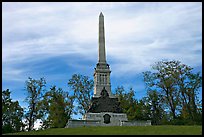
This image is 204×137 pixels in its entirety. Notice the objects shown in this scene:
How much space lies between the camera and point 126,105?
46.8 meters

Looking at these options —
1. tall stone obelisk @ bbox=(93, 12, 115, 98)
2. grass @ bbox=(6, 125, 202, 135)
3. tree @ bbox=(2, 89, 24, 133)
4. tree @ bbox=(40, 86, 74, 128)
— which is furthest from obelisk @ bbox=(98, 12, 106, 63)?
grass @ bbox=(6, 125, 202, 135)

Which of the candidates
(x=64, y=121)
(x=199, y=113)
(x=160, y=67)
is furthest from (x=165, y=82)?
(x=64, y=121)

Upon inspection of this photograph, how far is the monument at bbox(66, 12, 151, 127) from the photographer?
3806 centimetres

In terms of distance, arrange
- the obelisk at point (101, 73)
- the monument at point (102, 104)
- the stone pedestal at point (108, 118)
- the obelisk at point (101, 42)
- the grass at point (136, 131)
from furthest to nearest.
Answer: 1. the obelisk at point (101, 42)
2. the obelisk at point (101, 73)
3. the stone pedestal at point (108, 118)
4. the monument at point (102, 104)
5. the grass at point (136, 131)

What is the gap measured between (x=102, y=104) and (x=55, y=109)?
23.0ft

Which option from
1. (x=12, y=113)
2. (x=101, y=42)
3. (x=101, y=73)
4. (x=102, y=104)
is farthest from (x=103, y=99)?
(x=12, y=113)

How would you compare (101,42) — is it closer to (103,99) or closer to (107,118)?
(103,99)

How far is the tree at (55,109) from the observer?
42.8 meters

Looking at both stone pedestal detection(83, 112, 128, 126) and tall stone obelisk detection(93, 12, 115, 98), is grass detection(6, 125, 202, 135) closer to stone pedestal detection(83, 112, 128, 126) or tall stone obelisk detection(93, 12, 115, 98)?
stone pedestal detection(83, 112, 128, 126)

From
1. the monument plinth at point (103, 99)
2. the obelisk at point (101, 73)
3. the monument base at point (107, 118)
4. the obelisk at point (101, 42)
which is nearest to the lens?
the monument base at point (107, 118)

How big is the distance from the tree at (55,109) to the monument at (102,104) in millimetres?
3215

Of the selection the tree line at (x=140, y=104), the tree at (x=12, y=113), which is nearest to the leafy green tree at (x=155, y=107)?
the tree line at (x=140, y=104)

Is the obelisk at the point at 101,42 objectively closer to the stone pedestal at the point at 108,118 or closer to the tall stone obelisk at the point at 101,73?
the tall stone obelisk at the point at 101,73

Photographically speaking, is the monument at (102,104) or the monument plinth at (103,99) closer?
the monument at (102,104)
